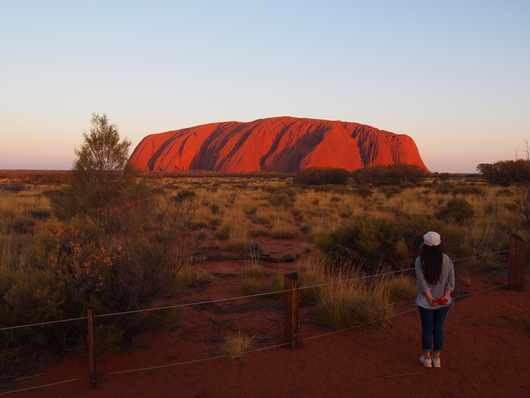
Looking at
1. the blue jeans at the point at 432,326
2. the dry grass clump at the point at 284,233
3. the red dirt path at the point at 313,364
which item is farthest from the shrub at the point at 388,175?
the blue jeans at the point at 432,326

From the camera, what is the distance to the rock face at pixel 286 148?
295 feet

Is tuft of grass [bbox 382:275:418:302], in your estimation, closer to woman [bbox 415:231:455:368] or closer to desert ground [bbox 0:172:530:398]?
desert ground [bbox 0:172:530:398]

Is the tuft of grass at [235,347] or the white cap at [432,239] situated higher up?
the white cap at [432,239]

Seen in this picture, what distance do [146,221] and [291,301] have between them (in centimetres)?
359

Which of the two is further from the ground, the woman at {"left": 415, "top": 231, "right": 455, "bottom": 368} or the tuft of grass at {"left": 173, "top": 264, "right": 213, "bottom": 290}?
the woman at {"left": 415, "top": 231, "right": 455, "bottom": 368}

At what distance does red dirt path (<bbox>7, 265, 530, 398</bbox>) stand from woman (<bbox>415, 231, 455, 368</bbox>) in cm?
26

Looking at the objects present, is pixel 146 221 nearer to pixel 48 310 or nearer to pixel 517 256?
pixel 48 310

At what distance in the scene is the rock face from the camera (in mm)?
90062

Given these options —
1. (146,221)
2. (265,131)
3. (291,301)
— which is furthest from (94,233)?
(265,131)

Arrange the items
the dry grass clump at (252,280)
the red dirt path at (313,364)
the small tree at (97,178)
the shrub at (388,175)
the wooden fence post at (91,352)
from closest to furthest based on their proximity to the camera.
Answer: the wooden fence post at (91,352) < the red dirt path at (313,364) < the dry grass clump at (252,280) < the small tree at (97,178) < the shrub at (388,175)

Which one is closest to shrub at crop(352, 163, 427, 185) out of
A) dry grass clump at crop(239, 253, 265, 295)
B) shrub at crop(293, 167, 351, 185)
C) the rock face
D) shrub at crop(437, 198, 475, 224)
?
shrub at crop(293, 167, 351, 185)

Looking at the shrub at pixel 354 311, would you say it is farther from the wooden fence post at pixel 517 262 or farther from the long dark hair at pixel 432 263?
the wooden fence post at pixel 517 262

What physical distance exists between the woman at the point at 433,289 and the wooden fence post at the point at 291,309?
128cm

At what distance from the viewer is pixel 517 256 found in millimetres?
6328
